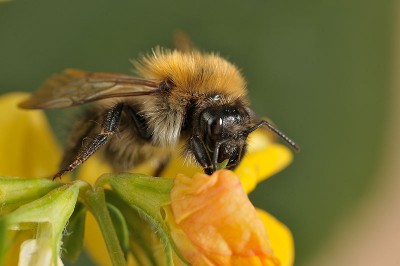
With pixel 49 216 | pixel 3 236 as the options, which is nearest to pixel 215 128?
pixel 49 216

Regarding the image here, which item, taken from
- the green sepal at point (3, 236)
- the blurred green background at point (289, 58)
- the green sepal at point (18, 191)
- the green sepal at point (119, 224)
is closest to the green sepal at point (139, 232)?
the green sepal at point (119, 224)

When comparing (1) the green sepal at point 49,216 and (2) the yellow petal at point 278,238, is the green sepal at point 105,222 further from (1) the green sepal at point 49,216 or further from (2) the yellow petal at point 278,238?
(2) the yellow petal at point 278,238

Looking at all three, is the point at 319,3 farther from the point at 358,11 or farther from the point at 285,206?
the point at 285,206

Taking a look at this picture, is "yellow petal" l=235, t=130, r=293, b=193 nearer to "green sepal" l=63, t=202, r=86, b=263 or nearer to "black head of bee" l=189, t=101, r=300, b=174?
"black head of bee" l=189, t=101, r=300, b=174

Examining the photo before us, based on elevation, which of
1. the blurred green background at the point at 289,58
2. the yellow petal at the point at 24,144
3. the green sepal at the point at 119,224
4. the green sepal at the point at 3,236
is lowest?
the blurred green background at the point at 289,58

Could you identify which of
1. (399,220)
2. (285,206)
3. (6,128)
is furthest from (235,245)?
(399,220)

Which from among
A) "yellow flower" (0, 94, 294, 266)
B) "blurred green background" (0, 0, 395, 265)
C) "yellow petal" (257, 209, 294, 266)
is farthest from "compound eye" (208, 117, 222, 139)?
"blurred green background" (0, 0, 395, 265)
